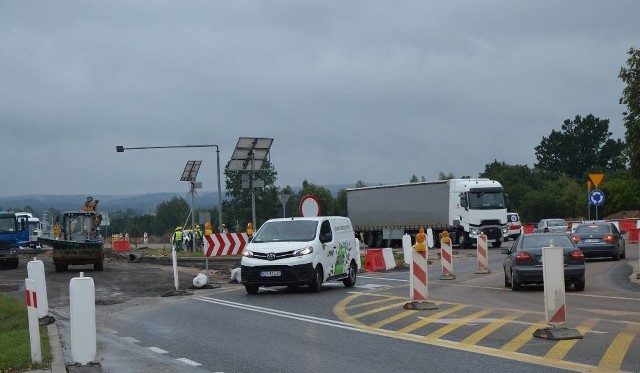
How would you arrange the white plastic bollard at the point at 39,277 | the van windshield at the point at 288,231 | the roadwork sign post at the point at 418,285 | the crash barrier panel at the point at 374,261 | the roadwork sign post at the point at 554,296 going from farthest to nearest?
the crash barrier panel at the point at 374,261 → the van windshield at the point at 288,231 → the roadwork sign post at the point at 418,285 → the white plastic bollard at the point at 39,277 → the roadwork sign post at the point at 554,296

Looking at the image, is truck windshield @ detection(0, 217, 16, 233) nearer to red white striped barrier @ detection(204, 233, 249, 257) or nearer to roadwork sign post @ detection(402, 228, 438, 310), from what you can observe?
red white striped barrier @ detection(204, 233, 249, 257)

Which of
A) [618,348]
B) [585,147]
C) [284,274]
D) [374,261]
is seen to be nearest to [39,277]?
[284,274]

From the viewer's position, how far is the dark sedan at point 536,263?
70.1 feet

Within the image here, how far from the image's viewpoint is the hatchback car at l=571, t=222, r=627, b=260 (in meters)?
32.9

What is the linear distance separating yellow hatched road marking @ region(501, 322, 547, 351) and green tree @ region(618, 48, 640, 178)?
103 feet

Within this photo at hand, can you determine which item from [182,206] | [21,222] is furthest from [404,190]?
[182,206]

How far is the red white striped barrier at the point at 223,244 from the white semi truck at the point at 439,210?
23.0m

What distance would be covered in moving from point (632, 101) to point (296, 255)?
2696 centimetres

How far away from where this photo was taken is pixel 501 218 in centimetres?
4950

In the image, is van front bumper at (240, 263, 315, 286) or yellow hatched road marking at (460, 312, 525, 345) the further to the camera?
van front bumper at (240, 263, 315, 286)

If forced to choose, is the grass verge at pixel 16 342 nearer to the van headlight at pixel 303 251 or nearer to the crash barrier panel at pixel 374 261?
the van headlight at pixel 303 251

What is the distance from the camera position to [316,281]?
2183 centimetres

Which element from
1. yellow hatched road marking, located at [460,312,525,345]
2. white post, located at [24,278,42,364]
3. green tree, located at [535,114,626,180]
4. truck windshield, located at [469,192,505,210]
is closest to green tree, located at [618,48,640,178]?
truck windshield, located at [469,192,505,210]

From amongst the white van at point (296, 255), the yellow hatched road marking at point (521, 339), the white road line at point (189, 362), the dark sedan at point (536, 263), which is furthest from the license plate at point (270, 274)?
the white road line at point (189, 362)
